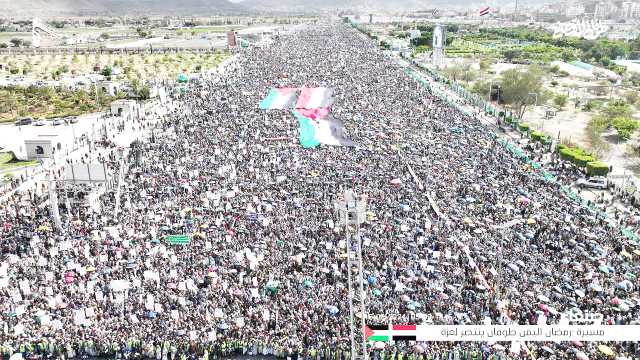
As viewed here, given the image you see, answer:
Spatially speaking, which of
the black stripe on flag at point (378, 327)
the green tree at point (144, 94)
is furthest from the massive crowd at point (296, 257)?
the green tree at point (144, 94)

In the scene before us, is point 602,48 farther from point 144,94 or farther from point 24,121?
point 24,121

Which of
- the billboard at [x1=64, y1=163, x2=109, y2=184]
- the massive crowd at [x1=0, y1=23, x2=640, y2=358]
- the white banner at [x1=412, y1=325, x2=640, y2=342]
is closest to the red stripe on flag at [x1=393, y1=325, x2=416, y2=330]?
the white banner at [x1=412, y1=325, x2=640, y2=342]

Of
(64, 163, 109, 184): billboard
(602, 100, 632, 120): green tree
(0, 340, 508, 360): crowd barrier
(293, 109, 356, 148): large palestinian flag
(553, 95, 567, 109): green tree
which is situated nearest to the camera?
(0, 340, 508, 360): crowd barrier

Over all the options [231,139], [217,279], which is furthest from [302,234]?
[231,139]

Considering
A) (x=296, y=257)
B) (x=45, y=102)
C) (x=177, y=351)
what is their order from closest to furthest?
1. (x=177, y=351)
2. (x=296, y=257)
3. (x=45, y=102)

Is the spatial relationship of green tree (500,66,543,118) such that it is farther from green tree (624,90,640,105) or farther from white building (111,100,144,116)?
white building (111,100,144,116)

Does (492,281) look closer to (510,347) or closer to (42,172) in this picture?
(510,347)

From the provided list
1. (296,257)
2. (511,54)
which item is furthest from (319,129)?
(511,54)
